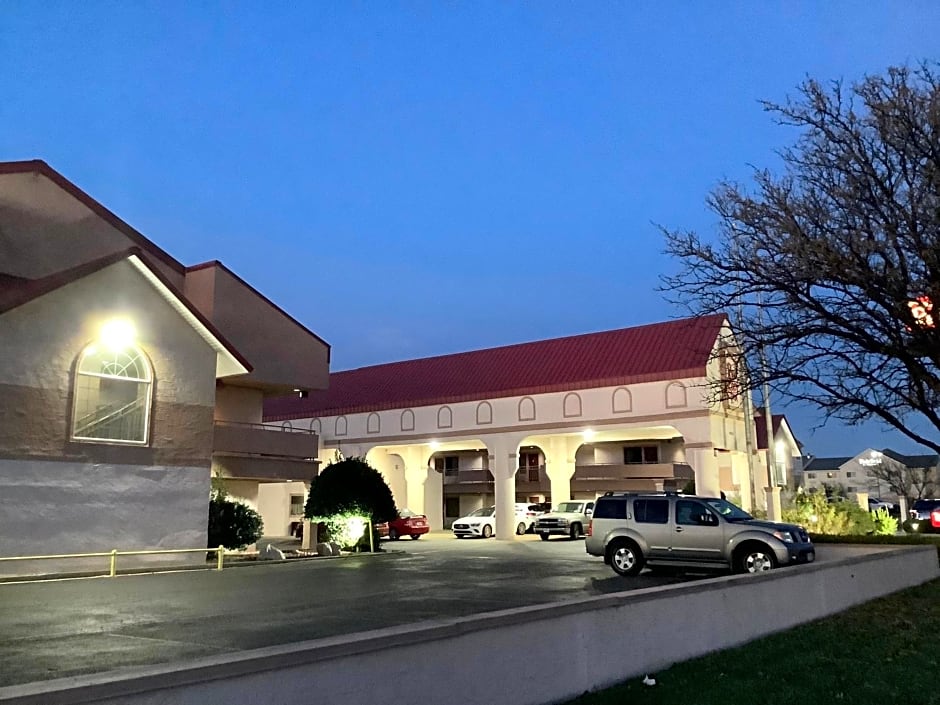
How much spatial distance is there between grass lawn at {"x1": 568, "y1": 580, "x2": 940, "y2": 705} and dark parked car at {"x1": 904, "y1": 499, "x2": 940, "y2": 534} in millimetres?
27542

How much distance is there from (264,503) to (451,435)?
12.2 m

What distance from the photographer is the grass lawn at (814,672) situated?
816 centimetres

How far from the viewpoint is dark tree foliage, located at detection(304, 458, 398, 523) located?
2572 cm

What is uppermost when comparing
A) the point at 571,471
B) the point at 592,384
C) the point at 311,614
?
the point at 592,384

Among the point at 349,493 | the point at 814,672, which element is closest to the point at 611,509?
the point at 349,493

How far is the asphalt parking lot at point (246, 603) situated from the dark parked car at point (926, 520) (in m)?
19.0

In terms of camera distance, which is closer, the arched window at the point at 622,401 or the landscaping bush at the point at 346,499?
the landscaping bush at the point at 346,499

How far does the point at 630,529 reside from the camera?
18.8 metres

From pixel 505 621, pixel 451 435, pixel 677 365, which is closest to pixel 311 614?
pixel 505 621

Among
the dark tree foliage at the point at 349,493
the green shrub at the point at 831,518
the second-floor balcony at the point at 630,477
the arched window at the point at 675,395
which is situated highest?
the arched window at the point at 675,395

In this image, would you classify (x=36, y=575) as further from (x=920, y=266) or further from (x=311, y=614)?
(x=920, y=266)

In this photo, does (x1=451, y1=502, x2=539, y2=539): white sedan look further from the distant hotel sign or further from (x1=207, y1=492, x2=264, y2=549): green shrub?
the distant hotel sign

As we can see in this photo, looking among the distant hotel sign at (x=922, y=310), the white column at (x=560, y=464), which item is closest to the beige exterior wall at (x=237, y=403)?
the white column at (x=560, y=464)

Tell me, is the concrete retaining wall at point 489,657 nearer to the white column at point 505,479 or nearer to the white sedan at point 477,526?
the white column at point 505,479
